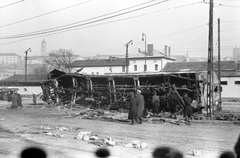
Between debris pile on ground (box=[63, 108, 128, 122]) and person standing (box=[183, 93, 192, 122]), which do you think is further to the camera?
debris pile on ground (box=[63, 108, 128, 122])

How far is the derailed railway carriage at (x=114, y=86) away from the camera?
832 inches

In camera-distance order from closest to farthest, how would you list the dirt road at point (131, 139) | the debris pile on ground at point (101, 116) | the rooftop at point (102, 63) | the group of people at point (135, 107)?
the dirt road at point (131, 139) → the group of people at point (135, 107) → the debris pile on ground at point (101, 116) → the rooftop at point (102, 63)

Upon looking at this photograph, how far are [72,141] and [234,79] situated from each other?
37014 millimetres

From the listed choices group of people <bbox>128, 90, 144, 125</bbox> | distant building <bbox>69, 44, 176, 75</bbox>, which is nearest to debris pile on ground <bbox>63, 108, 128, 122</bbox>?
group of people <bbox>128, 90, 144, 125</bbox>

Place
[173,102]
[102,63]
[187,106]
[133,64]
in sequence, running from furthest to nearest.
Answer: [102,63]
[133,64]
[173,102]
[187,106]

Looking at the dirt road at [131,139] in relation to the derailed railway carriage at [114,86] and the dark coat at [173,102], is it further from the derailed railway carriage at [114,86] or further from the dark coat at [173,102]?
the derailed railway carriage at [114,86]

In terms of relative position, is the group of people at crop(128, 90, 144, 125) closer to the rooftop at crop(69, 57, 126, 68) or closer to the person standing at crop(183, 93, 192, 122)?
the person standing at crop(183, 93, 192, 122)

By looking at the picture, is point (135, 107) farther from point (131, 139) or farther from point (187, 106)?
point (131, 139)

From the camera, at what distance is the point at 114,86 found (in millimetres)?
24766

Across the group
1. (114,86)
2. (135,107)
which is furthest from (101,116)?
(114,86)

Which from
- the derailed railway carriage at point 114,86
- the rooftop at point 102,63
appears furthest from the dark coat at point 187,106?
the rooftop at point 102,63

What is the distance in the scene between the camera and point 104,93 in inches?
1021

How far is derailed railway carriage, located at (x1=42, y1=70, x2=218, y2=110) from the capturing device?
832 inches

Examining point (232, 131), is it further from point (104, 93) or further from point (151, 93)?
point (104, 93)
